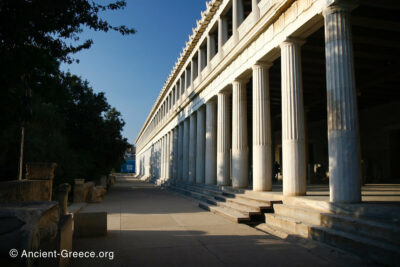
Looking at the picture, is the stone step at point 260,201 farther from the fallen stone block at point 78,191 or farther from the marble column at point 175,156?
the marble column at point 175,156

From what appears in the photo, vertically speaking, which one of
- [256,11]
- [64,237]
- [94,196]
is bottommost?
[94,196]

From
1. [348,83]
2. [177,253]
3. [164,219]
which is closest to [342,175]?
[348,83]

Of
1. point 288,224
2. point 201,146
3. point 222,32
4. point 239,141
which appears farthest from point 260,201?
point 201,146

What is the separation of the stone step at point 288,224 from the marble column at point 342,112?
1008mm

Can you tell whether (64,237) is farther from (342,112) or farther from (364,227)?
(342,112)

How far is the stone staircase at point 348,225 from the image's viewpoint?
5059mm

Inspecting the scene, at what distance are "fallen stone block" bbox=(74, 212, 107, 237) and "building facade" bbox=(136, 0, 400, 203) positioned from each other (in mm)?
5398

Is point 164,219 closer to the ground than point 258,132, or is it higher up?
closer to the ground

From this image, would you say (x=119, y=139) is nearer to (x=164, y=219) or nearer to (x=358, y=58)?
(x=164, y=219)

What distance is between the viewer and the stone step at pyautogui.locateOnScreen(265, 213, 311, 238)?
274 inches

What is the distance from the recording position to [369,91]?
17.8 metres

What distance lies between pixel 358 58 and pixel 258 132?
5.96 metres

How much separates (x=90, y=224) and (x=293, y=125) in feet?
20.7

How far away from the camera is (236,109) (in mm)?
13820
